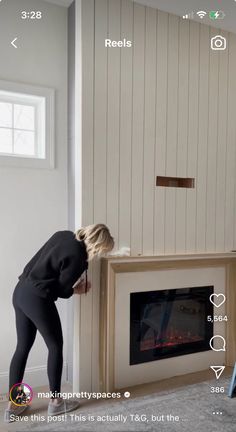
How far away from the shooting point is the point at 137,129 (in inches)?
104

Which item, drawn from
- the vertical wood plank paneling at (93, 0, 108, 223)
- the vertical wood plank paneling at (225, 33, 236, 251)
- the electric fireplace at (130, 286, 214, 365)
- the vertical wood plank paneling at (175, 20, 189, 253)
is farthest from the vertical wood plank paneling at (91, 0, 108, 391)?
the vertical wood plank paneling at (225, 33, 236, 251)

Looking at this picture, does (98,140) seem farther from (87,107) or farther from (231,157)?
(231,157)

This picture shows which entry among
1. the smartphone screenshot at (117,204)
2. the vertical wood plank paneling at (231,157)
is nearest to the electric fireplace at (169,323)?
the smartphone screenshot at (117,204)

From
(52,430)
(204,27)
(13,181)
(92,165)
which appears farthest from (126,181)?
(52,430)

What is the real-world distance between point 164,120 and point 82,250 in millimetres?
1139

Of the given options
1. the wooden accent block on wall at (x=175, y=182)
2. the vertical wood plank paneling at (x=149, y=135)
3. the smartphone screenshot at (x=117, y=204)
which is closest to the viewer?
the smartphone screenshot at (x=117, y=204)

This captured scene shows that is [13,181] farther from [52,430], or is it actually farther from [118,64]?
[52,430]

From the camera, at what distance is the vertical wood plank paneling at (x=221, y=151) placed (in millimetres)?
2963

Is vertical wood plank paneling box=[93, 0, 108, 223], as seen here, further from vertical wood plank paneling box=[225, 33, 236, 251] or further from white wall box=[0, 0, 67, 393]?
vertical wood plank paneling box=[225, 33, 236, 251]

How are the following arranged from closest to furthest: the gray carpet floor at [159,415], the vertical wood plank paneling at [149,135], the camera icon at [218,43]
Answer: the gray carpet floor at [159,415]
the vertical wood plank paneling at [149,135]
the camera icon at [218,43]

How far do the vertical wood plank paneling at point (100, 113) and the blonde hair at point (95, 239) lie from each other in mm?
329

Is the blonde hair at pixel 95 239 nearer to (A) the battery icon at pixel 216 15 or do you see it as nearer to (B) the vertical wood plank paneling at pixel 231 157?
(B) the vertical wood plank paneling at pixel 231 157

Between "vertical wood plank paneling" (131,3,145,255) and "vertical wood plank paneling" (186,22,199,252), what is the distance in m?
0.39

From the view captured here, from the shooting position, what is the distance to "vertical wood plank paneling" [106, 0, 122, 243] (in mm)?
2527
